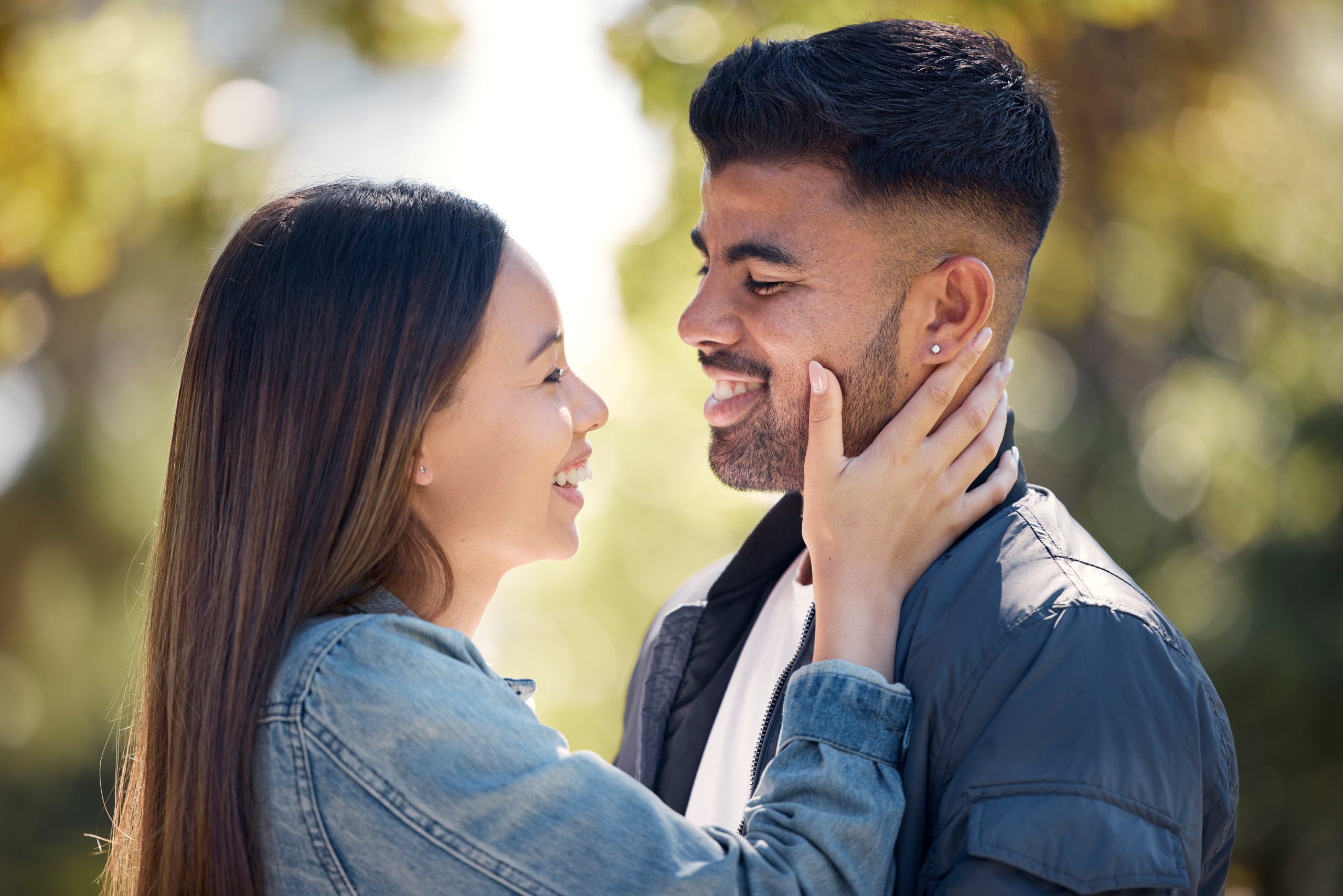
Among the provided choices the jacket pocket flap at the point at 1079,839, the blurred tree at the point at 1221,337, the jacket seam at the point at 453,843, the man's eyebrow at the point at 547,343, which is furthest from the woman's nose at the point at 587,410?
the blurred tree at the point at 1221,337

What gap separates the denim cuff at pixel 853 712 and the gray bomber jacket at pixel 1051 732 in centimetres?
4

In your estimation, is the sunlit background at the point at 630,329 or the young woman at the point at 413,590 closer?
the young woman at the point at 413,590

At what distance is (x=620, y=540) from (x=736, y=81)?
3.63 metres

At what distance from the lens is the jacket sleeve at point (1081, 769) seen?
65.1 inches

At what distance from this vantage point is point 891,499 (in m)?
2.07

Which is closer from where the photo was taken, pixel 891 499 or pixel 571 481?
pixel 891 499

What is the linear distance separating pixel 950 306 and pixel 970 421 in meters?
0.33

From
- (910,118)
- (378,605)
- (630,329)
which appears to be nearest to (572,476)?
(378,605)

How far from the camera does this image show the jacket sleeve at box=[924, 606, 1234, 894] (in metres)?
1.65

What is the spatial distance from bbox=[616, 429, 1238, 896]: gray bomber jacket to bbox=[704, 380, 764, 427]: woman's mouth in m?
0.60

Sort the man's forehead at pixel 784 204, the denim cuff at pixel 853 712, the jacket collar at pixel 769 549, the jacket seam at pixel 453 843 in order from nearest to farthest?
1. the jacket seam at pixel 453 843
2. the denim cuff at pixel 853 712
3. the man's forehead at pixel 784 204
4. the jacket collar at pixel 769 549

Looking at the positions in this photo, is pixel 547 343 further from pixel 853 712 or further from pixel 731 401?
pixel 853 712

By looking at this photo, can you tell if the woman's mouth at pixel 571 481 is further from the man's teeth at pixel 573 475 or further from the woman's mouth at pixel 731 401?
the woman's mouth at pixel 731 401

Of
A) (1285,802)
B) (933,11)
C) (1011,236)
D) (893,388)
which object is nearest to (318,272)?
(893,388)
